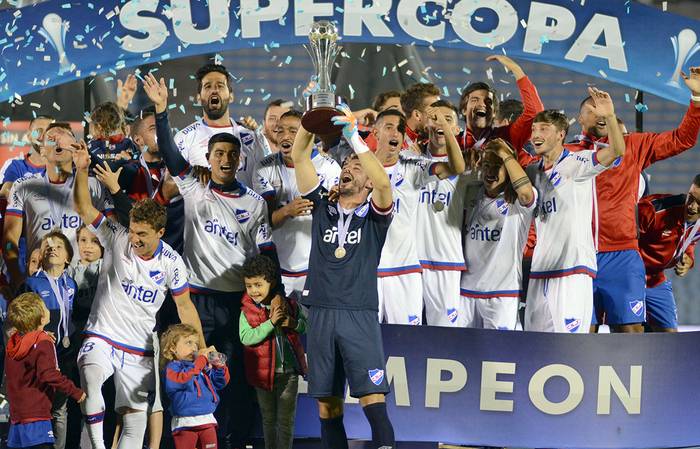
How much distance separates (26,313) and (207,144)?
5.49 feet

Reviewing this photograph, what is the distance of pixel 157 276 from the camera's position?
6090 millimetres

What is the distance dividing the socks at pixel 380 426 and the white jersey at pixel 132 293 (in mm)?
1287

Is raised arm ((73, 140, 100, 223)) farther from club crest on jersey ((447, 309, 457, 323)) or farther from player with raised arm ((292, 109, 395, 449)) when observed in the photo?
club crest on jersey ((447, 309, 457, 323))

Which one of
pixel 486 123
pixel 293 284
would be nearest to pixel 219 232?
pixel 293 284

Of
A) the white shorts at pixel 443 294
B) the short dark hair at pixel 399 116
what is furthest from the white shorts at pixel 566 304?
the short dark hair at pixel 399 116

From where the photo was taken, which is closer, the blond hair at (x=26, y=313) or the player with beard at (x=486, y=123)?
the blond hair at (x=26, y=313)

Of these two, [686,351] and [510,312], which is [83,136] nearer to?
[510,312]

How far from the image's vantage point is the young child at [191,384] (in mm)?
5781

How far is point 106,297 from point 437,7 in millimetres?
3117

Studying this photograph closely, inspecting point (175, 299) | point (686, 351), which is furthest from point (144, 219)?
point (686, 351)

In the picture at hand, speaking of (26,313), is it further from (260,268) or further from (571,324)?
(571,324)

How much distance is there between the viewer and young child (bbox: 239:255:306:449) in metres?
6.00

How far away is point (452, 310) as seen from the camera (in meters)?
6.79

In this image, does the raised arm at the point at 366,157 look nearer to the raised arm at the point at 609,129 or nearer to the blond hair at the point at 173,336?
the blond hair at the point at 173,336
